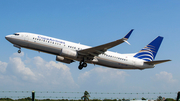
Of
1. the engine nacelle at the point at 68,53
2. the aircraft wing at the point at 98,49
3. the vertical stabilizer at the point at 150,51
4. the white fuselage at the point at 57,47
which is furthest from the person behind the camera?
the vertical stabilizer at the point at 150,51

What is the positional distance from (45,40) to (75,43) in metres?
5.26

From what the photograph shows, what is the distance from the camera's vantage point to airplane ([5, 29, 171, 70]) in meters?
31.2

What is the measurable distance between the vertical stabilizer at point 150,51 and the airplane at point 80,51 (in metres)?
1.25

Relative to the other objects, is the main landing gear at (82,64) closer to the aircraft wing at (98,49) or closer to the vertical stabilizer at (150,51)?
the aircraft wing at (98,49)

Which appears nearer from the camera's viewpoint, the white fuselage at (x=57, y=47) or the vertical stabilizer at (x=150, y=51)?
the white fuselage at (x=57, y=47)

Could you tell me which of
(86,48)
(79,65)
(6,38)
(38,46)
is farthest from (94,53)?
(6,38)

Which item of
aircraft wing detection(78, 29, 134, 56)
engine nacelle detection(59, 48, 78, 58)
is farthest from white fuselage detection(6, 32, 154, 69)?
aircraft wing detection(78, 29, 134, 56)

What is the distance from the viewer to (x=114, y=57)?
3475cm

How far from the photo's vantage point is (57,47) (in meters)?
31.8

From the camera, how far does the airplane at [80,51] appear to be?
1230 inches

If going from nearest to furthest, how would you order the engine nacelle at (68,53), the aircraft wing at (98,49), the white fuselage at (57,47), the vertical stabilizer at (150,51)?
the aircraft wing at (98,49)
the white fuselage at (57,47)
the engine nacelle at (68,53)
the vertical stabilizer at (150,51)

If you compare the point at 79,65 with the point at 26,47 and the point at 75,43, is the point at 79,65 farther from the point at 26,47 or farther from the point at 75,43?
the point at 26,47

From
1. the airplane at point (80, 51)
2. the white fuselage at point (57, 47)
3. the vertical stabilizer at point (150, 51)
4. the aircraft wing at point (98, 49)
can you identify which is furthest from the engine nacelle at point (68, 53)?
the vertical stabilizer at point (150, 51)

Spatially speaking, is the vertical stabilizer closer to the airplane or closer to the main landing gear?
the airplane
